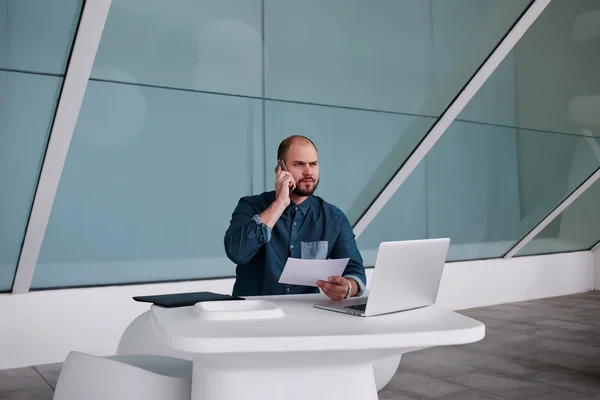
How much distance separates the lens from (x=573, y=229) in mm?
8945

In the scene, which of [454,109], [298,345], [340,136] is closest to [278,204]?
[298,345]

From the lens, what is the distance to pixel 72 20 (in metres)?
4.07

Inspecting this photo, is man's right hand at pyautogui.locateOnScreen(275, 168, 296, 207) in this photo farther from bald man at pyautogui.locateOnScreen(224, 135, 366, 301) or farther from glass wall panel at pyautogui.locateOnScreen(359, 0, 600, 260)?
glass wall panel at pyautogui.locateOnScreen(359, 0, 600, 260)

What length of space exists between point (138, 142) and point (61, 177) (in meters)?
Result: 0.58

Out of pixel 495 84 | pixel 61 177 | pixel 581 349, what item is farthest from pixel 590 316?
pixel 61 177

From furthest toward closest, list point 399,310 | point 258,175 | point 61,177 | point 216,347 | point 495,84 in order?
point 495,84
point 258,175
point 61,177
point 399,310
point 216,347

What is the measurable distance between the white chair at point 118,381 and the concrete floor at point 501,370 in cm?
158

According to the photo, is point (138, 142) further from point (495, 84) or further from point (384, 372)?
point (495, 84)

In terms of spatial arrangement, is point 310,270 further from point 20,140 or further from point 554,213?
point 554,213

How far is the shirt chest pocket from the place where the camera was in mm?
3217

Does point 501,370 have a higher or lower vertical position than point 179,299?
lower

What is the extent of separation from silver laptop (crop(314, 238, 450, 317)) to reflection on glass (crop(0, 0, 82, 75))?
259 cm

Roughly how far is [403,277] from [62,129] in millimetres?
2856

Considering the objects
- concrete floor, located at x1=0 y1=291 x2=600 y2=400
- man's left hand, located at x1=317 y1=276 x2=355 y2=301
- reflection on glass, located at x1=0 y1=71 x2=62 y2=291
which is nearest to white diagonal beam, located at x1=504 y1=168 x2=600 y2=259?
concrete floor, located at x1=0 y1=291 x2=600 y2=400
